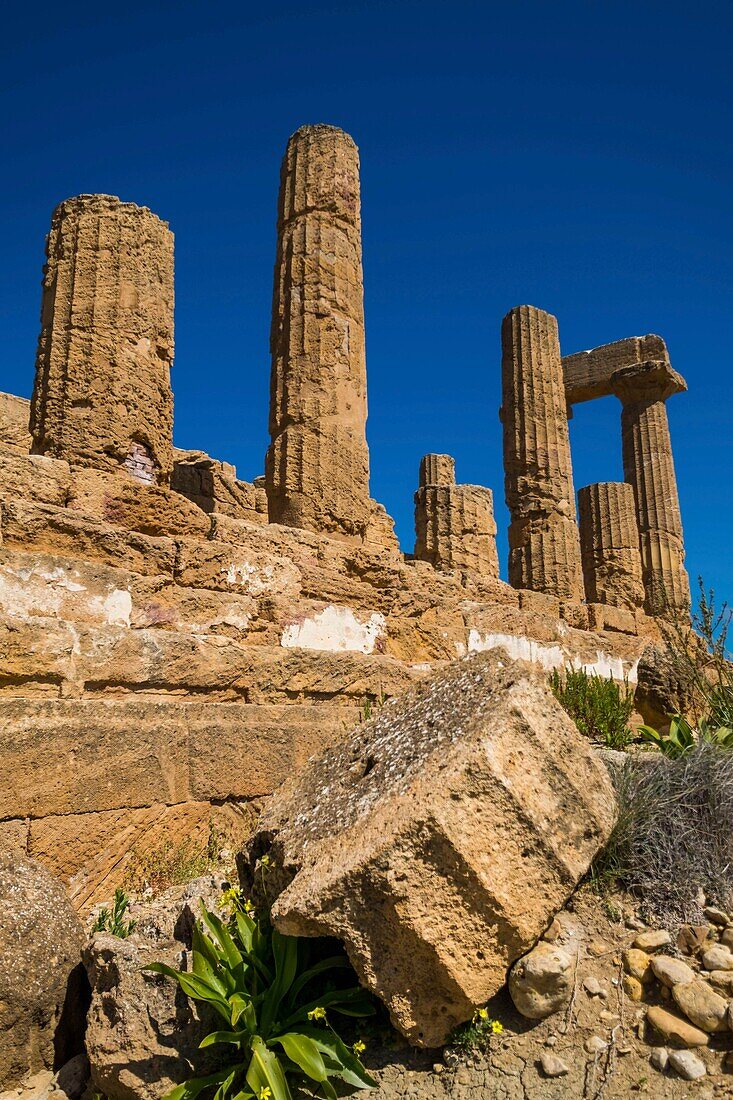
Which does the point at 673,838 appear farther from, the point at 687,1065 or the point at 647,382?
the point at 647,382

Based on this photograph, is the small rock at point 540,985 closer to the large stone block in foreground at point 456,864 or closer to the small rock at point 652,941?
the large stone block in foreground at point 456,864

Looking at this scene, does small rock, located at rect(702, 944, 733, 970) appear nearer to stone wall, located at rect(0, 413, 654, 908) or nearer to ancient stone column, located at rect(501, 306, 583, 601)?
stone wall, located at rect(0, 413, 654, 908)

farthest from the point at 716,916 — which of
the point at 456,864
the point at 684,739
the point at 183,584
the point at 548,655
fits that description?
the point at 548,655

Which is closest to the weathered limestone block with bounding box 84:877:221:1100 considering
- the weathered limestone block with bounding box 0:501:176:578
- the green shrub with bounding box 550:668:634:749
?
the weathered limestone block with bounding box 0:501:176:578

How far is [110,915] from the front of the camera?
4.41 metres

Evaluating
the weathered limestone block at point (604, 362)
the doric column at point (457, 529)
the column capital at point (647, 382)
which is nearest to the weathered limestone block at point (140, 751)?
the doric column at point (457, 529)

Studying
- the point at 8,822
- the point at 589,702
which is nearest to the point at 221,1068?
the point at 8,822

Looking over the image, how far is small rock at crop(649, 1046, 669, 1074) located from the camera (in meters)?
2.72

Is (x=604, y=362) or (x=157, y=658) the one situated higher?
(x=604, y=362)

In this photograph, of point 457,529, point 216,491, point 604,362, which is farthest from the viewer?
point 604,362

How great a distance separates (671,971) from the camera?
2979mm

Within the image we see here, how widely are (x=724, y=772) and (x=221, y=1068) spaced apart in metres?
2.31

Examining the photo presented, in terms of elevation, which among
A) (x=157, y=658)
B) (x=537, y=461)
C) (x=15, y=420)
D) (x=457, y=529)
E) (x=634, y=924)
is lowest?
(x=634, y=924)

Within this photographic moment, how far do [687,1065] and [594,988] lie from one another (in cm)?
39
